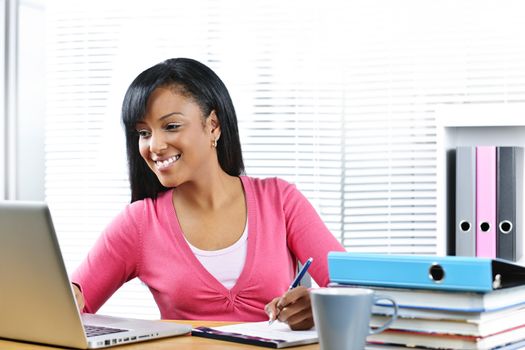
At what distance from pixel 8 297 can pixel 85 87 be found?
2.35 metres

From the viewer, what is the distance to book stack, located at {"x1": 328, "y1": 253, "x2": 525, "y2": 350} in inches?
42.4

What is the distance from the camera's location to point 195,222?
2.09 meters

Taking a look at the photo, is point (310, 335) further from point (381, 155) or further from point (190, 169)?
point (381, 155)

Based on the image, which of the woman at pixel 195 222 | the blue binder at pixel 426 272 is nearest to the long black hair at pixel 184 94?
the woman at pixel 195 222

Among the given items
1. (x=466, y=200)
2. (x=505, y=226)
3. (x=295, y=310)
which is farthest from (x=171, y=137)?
(x=505, y=226)

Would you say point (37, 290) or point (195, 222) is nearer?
point (37, 290)

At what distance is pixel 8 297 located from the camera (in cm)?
135

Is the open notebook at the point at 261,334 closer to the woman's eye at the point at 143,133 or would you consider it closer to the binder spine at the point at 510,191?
the woman's eye at the point at 143,133

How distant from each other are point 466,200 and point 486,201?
6 centimetres

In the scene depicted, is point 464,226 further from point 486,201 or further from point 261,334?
point 261,334

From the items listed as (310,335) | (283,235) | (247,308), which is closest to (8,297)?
(310,335)

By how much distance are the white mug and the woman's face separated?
987 millimetres

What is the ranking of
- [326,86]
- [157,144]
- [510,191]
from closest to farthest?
[157,144] → [510,191] → [326,86]

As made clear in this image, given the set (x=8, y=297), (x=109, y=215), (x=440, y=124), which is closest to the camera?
(x=8, y=297)
